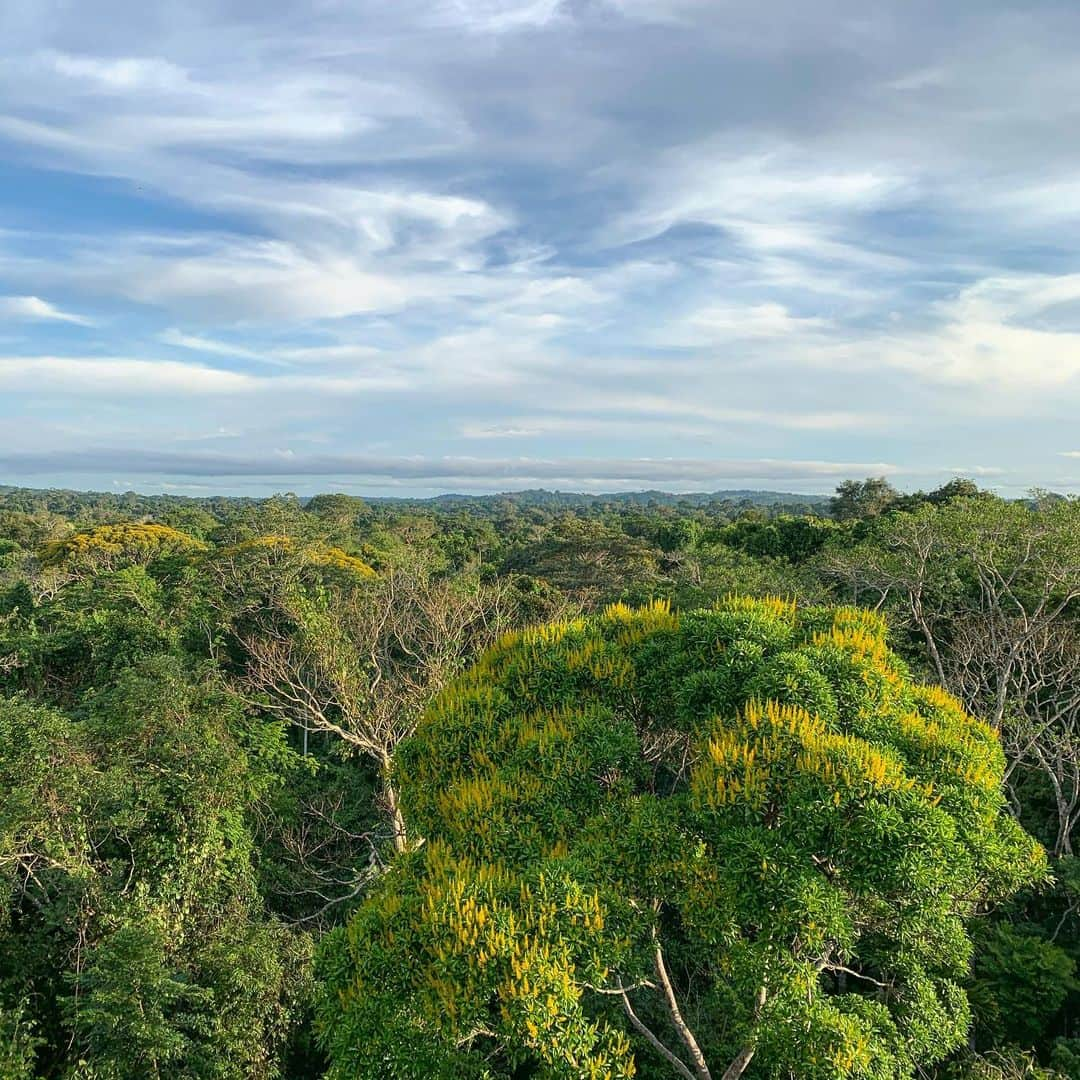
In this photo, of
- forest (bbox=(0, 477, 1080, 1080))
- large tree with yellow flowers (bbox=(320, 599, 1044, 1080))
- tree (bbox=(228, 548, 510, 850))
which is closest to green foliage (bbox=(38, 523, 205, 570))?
tree (bbox=(228, 548, 510, 850))

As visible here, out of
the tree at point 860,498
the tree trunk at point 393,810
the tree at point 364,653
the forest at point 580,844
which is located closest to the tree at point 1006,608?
the forest at point 580,844

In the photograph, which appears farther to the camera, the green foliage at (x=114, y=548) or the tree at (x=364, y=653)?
the green foliage at (x=114, y=548)

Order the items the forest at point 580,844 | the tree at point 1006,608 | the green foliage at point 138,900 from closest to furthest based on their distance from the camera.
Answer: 1. the forest at point 580,844
2. the green foliage at point 138,900
3. the tree at point 1006,608

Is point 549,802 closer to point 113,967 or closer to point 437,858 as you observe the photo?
point 437,858

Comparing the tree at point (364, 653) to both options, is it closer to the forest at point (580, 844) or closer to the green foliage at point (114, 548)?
the forest at point (580, 844)

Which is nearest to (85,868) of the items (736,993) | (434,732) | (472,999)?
(434,732)

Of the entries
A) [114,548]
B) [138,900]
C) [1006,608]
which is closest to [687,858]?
[138,900]

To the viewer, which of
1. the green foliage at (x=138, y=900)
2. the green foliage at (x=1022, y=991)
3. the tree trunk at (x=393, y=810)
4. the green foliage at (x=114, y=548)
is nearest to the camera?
the green foliage at (x=138, y=900)
